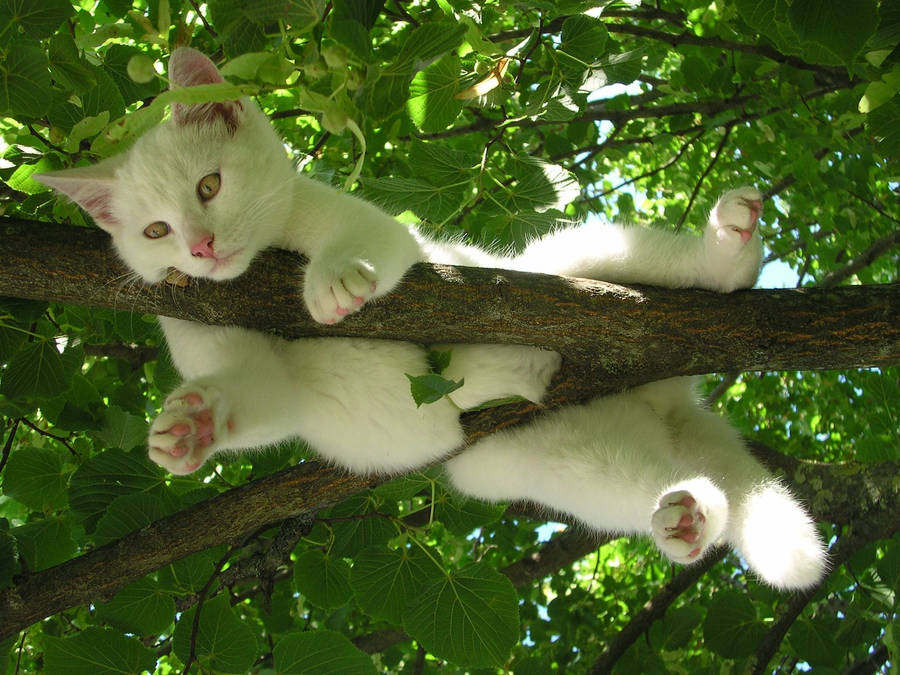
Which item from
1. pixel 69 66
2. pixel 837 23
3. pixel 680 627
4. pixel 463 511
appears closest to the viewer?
pixel 837 23

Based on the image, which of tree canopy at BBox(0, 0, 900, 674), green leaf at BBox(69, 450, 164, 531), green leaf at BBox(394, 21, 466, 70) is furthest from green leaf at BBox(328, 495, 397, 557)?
green leaf at BBox(394, 21, 466, 70)

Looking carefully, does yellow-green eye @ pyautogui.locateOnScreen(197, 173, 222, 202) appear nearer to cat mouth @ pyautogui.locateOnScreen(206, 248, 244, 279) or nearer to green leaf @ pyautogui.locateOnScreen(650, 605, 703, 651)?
cat mouth @ pyautogui.locateOnScreen(206, 248, 244, 279)

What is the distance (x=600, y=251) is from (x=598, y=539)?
1506 mm

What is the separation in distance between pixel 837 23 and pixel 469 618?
203cm

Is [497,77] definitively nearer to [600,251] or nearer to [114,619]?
[600,251]

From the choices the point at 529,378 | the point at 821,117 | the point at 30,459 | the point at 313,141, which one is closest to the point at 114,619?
the point at 30,459

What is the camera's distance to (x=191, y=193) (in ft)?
7.07

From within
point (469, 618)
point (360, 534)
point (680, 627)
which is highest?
point (469, 618)

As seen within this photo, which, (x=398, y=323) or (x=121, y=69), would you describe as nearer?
(x=398, y=323)

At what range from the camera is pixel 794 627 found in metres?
2.98

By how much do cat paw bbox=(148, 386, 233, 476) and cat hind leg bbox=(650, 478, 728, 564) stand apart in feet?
4.30

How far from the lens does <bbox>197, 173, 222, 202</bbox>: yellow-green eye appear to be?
219cm

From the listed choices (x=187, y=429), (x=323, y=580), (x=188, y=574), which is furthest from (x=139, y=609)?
(x=187, y=429)

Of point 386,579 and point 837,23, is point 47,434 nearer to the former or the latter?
point 386,579
